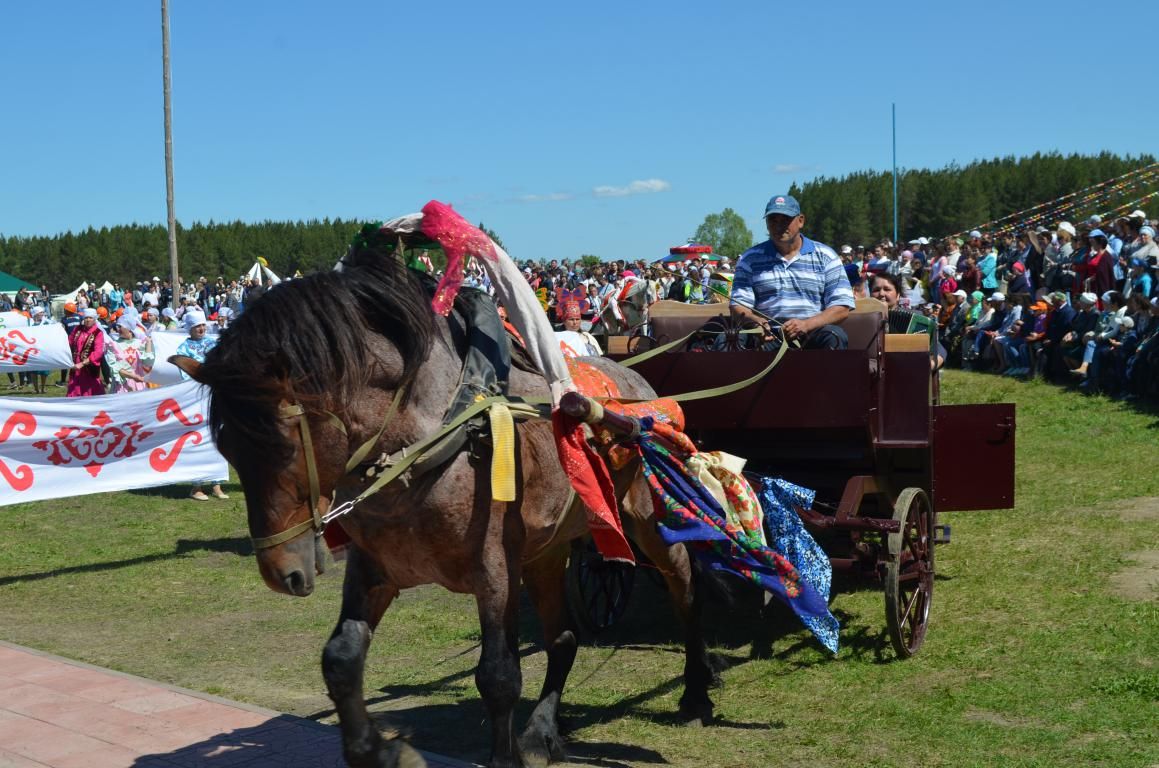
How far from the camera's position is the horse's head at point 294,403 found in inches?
160

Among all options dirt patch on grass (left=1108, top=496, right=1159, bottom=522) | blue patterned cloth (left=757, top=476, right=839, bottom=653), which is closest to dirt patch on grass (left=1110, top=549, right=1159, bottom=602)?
dirt patch on grass (left=1108, top=496, right=1159, bottom=522)

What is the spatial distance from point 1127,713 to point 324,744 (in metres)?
3.65

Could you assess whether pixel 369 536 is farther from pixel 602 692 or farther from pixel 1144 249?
pixel 1144 249

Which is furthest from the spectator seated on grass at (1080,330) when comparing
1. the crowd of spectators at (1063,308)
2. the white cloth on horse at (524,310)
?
the white cloth on horse at (524,310)

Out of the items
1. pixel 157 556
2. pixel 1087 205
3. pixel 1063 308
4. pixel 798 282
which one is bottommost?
pixel 157 556

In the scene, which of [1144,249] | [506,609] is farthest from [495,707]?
[1144,249]

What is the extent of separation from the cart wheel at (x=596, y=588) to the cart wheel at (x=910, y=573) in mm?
1659

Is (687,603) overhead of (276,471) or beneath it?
beneath

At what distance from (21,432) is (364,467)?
21.3 ft

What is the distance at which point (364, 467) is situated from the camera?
4.38 meters

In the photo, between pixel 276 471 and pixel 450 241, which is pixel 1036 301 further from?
pixel 276 471

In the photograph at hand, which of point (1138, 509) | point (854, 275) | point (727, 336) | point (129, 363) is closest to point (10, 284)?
point (129, 363)

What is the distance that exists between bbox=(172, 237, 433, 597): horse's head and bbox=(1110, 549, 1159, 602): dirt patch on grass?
5.35 m

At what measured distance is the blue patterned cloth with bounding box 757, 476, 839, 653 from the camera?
18.9ft
